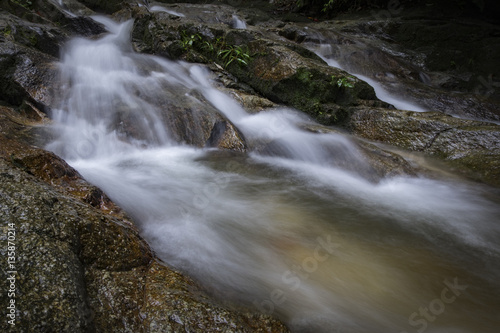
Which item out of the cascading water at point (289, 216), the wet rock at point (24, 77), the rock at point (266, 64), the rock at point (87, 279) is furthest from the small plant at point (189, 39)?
the rock at point (87, 279)

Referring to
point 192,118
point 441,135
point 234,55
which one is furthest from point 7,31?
point 441,135

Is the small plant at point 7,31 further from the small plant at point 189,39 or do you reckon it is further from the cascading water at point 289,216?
the small plant at point 189,39

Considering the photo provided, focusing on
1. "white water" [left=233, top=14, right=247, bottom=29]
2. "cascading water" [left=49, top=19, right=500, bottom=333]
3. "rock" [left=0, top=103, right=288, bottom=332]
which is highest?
"white water" [left=233, top=14, right=247, bottom=29]

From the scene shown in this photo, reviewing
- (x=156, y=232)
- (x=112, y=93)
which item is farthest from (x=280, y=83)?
(x=156, y=232)

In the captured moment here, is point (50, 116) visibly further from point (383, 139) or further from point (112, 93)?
point (383, 139)

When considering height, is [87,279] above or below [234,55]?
below

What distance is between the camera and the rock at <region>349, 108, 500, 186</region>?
5352 millimetres

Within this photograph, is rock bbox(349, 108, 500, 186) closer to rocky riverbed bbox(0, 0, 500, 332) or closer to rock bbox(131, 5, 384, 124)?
rocky riverbed bbox(0, 0, 500, 332)
